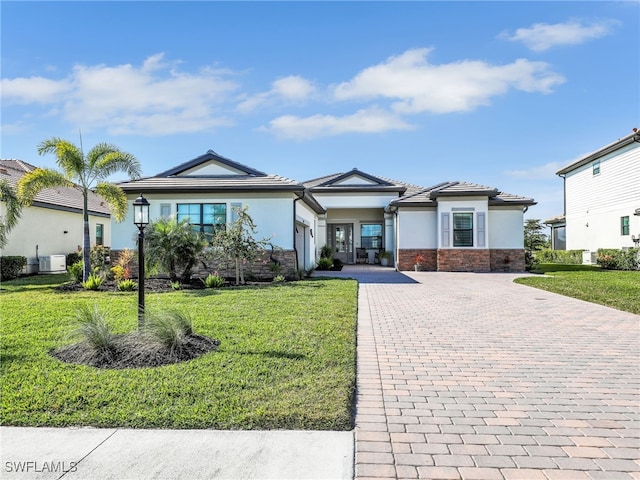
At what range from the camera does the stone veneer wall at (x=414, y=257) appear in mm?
20266

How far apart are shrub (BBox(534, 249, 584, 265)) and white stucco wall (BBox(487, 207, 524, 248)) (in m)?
6.35

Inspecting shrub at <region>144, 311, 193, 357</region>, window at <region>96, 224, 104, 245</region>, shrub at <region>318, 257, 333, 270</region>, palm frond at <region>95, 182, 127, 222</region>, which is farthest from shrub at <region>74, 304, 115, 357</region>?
window at <region>96, 224, 104, 245</region>

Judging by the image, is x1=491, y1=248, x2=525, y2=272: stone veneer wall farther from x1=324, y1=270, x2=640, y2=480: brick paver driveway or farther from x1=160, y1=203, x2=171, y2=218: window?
x1=160, y1=203, x2=171, y2=218: window

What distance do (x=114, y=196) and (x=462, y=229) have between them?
15253 millimetres

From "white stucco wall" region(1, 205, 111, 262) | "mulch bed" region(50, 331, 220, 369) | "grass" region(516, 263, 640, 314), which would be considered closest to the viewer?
"mulch bed" region(50, 331, 220, 369)

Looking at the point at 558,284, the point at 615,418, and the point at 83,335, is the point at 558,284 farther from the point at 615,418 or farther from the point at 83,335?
the point at 83,335

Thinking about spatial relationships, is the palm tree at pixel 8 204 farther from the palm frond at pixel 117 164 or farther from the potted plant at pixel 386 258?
the potted plant at pixel 386 258

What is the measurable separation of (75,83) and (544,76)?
14112 mm

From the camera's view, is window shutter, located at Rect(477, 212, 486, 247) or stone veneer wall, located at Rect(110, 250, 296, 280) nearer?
stone veneer wall, located at Rect(110, 250, 296, 280)

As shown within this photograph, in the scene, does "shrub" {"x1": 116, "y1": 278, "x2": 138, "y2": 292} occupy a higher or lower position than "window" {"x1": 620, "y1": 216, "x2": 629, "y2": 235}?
lower

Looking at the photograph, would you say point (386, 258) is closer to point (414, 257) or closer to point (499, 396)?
point (414, 257)

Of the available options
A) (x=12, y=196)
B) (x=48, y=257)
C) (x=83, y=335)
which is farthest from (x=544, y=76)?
(x=48, y=257)

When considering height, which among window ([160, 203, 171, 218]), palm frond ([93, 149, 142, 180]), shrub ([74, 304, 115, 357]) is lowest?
shrub ([74, 304, 115, 357])

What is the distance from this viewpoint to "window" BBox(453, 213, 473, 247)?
63.6 feet
